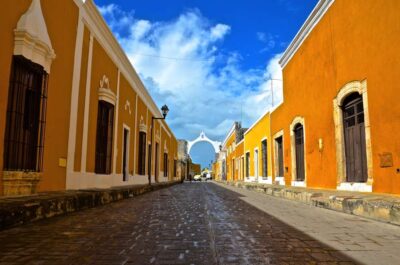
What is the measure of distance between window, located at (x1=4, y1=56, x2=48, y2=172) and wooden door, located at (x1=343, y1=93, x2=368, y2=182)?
7274mm

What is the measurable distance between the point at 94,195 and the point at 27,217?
2.81 m

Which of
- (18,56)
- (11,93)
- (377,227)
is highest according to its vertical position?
(18,56)

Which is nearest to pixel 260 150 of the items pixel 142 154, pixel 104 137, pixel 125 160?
pixel 142 154

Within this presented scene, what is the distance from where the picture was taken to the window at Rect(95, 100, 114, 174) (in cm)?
1061

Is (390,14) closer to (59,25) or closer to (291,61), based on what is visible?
(59,25)

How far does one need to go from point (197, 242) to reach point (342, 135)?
7392 mm

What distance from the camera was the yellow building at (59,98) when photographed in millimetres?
5535

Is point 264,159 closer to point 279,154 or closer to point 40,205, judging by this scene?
point 279,154

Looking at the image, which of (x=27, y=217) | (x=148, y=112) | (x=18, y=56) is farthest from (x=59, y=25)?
(x=148, y=112)

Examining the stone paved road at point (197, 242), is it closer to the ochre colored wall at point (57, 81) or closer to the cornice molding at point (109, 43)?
the ochre colored wall at point (57, 81)

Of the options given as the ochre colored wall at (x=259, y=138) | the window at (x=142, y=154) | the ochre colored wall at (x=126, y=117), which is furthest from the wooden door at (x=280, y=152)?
the ochre colored wall at (x=126, y=117)

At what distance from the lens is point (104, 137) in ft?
36.5

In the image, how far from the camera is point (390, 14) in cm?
711

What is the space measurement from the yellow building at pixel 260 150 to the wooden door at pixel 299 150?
4.86 meters
